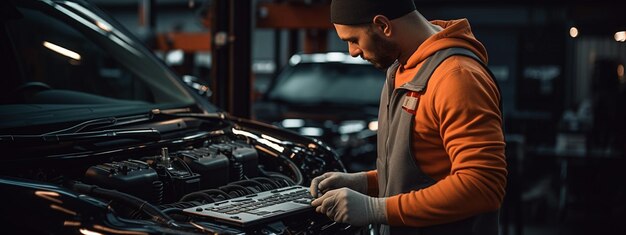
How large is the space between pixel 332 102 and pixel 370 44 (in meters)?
5.17

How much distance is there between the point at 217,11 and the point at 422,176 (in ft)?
12.4

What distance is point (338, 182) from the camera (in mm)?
2545

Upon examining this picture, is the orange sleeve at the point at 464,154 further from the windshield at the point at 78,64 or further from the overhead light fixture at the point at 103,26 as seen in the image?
the overhead light fixture at the point at 103,26

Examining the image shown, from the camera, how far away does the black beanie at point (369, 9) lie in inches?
85.7

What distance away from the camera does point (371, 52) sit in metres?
2.26

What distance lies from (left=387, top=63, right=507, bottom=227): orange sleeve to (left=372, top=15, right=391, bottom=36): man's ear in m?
0.21

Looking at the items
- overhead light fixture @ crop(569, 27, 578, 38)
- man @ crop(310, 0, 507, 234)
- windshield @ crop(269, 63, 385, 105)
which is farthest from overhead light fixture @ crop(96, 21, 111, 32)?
overhead light fixture @ crop(569, 27, 578, 38)

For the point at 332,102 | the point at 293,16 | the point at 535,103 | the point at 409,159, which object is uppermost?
the point at 293,16


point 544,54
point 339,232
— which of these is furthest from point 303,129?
point 544,54

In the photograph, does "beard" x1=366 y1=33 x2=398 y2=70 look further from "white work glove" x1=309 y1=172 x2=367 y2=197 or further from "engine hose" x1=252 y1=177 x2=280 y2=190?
"engine hose" x1=252 y1=177 x2=280 y2=190

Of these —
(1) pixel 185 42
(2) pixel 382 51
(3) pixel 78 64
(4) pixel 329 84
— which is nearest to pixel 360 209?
(2) pixel 382 51

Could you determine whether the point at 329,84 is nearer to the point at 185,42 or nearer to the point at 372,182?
the point at 185,42

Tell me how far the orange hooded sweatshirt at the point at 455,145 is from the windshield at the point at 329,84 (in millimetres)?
5059

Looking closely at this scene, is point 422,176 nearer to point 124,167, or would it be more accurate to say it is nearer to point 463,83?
point 463,83
